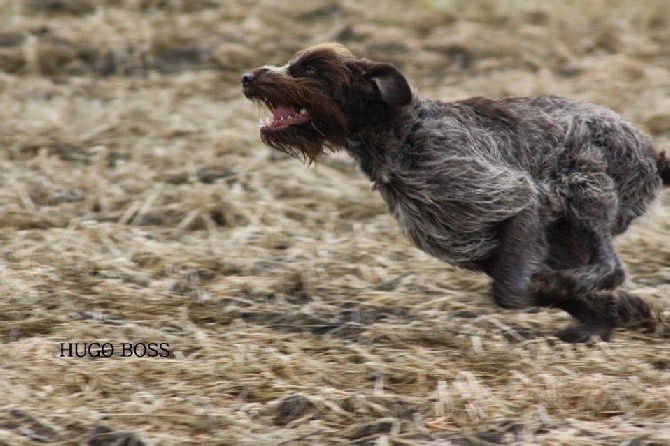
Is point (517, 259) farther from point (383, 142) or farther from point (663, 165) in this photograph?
point (663, 165)

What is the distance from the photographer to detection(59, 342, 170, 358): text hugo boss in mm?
5348

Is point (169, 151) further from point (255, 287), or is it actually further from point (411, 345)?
point (411, 345)

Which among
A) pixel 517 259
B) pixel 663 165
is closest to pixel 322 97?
pixel 517 259

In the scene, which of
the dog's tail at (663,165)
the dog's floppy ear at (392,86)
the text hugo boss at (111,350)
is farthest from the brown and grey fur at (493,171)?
the text hugo boss at (111,350)

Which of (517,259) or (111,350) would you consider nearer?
(111,350)

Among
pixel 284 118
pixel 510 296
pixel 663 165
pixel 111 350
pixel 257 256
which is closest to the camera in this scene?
pixel 111 350

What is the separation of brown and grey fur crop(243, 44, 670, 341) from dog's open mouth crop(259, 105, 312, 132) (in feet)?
0.07

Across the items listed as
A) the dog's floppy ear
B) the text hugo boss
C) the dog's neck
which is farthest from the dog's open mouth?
the text hugo boss

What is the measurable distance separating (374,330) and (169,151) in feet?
9.79

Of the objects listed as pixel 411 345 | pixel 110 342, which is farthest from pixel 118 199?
pixel 411 345

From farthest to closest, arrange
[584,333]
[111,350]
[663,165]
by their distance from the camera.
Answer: [663,165]
[584,333]
[111,350]

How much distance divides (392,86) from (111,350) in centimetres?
174

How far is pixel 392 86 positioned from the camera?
5.56m

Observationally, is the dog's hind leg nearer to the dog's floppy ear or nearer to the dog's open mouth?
the dog's floppy ear
